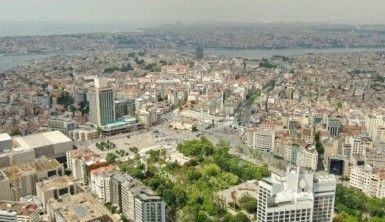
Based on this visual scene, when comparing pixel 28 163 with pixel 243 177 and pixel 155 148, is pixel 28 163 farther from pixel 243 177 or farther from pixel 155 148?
pixel 243 177

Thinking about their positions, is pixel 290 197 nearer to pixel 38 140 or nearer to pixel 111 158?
pixel 111 158

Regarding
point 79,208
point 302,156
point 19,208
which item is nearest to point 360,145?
point 302,156

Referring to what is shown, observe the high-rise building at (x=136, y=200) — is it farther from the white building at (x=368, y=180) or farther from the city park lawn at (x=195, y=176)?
the white building at (x=368, y=180)

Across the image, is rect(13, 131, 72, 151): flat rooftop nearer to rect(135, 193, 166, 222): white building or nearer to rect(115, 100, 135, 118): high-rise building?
rect(115, 100, 135, 118): high-rise building

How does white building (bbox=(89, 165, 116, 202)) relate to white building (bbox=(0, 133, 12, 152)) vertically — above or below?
below

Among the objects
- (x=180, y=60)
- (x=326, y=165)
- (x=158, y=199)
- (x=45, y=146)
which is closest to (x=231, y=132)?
(x=326, y=165)

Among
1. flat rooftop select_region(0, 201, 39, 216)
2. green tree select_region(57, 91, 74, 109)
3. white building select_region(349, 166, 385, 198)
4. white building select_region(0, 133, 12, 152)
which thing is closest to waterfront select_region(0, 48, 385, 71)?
green tree select_region(57, 91, 74, 109)
